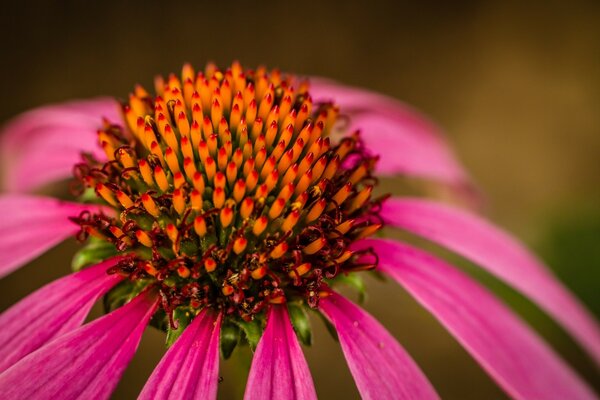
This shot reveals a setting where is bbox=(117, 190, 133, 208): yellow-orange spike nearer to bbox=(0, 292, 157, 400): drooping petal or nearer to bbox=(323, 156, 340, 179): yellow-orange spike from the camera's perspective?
bbox=(0, 292, 157, 400): drooping petal

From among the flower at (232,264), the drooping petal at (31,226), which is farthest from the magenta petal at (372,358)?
the drooping petal at (31,226)

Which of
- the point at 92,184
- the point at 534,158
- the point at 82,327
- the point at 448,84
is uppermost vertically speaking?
the point at 448,84

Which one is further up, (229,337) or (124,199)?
(124,199)

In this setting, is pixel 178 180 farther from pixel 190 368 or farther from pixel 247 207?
pixel 190 368

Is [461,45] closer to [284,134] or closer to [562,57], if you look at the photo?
[562,57]

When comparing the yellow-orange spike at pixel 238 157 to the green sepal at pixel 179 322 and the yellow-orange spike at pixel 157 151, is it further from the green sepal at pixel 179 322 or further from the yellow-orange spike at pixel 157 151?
the green sepal at pixel 179 322

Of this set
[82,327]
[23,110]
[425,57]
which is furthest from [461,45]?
[82,327]

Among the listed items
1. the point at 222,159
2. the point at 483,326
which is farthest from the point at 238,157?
the point at 483,326
